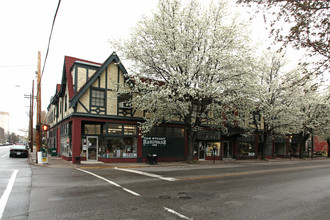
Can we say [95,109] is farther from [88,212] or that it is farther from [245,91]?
[88,212]

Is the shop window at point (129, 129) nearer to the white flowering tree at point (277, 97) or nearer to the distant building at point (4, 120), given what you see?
the white flowering tree at point (277, 97)

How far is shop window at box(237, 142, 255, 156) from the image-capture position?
1300 inches

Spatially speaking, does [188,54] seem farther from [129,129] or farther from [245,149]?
[245,149]

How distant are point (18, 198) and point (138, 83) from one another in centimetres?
1304

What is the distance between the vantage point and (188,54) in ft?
64.1

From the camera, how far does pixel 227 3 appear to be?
20625 mm

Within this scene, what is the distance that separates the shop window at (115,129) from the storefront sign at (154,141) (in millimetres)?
2592

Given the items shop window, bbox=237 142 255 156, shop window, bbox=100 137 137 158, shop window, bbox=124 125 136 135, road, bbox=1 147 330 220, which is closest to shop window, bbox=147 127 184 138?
shop window, bbox=124 125 136 135

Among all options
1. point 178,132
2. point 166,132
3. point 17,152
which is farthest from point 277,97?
point 17,152

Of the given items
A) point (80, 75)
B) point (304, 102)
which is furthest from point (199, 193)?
point (304, 102)

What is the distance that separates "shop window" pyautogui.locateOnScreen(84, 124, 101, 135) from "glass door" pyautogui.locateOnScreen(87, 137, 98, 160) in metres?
0.57

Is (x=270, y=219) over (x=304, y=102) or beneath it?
beneath

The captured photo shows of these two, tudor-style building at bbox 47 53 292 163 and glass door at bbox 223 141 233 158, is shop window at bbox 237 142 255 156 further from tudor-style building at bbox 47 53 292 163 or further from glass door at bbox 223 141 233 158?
tudor-style building at bbox 47 53 292 163

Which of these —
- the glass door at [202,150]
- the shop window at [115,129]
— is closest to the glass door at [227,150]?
the glass door at [202,150]
